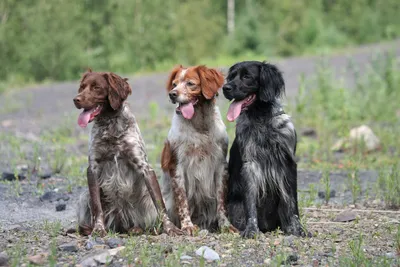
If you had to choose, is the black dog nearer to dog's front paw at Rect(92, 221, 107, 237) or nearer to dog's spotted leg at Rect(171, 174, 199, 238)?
dog's spotted leg at Rect(171, 174, 199, 238)

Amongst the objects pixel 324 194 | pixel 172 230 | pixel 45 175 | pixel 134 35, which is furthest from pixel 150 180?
pixel 134 35

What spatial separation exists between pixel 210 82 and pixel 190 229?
1.43 metres

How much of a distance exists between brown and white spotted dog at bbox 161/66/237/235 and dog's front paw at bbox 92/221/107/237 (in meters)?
0.78

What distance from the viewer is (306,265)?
5.92 m

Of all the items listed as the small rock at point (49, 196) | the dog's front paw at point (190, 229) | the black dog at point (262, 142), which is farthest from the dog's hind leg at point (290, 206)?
the small rock at point (49, 196)

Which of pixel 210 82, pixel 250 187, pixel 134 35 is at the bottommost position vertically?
pixel 250 187

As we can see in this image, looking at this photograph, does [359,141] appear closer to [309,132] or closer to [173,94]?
[309,132]

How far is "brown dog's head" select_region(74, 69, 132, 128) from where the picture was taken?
276 inches

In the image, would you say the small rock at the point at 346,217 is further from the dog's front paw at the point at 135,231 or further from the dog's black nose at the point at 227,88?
the dog's front paw at the point at 135,231

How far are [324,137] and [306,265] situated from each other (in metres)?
7.48

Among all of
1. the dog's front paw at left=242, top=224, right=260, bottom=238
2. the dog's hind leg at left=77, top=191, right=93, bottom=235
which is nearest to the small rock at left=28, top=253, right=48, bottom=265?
the dog's hind leg at left=77, top=191, right=93, bottom=235

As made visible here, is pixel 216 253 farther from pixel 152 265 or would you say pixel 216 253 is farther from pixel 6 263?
pixel 6 263

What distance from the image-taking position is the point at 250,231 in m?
6.94

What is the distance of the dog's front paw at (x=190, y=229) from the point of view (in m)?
7.18
